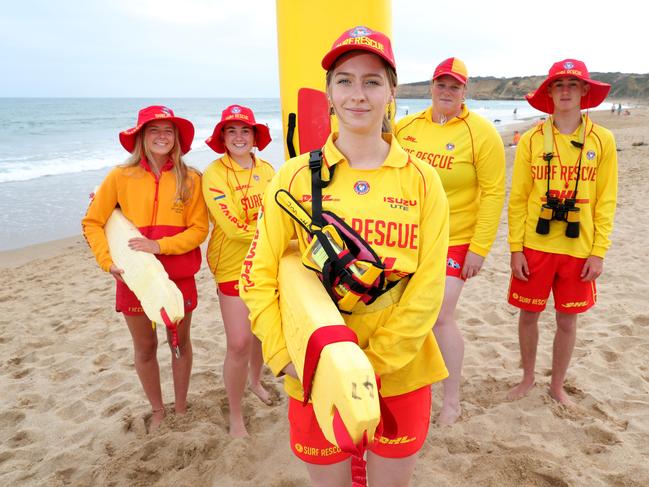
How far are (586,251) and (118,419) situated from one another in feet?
11.6

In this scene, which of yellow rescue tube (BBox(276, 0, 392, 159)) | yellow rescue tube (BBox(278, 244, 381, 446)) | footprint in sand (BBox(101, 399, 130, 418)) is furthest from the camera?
footprint in sand (BBox(101, 399, 130, 418))

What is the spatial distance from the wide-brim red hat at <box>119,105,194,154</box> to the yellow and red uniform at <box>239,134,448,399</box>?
4.79 feet

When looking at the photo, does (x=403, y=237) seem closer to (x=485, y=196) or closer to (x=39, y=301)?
(x=485, y=196)

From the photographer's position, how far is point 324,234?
1.68 meters

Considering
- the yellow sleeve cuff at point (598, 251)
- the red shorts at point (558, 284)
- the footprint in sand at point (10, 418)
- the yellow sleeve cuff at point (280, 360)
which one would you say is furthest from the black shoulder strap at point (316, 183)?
the footprint in sand at point (10, 418)

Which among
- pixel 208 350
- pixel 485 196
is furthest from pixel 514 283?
pixel 208 350

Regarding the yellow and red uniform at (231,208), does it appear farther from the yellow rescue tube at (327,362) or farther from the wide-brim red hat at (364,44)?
the wide-brim red hat at (364,44)

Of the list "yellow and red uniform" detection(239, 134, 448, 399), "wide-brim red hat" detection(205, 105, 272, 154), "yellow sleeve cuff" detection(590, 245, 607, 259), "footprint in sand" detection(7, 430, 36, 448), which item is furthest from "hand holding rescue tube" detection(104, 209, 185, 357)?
"yellow sleeve cuff" detection(590, 245, 607, 259)

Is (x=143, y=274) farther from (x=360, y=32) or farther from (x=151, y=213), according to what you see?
(x=360, y=32)

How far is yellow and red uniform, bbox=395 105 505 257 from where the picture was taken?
2.96 meters

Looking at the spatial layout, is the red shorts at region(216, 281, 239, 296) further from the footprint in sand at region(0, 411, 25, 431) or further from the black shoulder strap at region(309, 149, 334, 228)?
the footprint in sand at region(0, 411, 25, 431)

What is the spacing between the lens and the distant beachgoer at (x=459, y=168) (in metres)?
2.96

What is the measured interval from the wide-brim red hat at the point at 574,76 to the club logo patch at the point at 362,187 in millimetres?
1925

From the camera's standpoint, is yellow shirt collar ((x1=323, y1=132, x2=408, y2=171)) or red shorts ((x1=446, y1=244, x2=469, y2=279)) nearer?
yellow shirt collar ((x1=323, y1=132, x2=408, y2=171))
